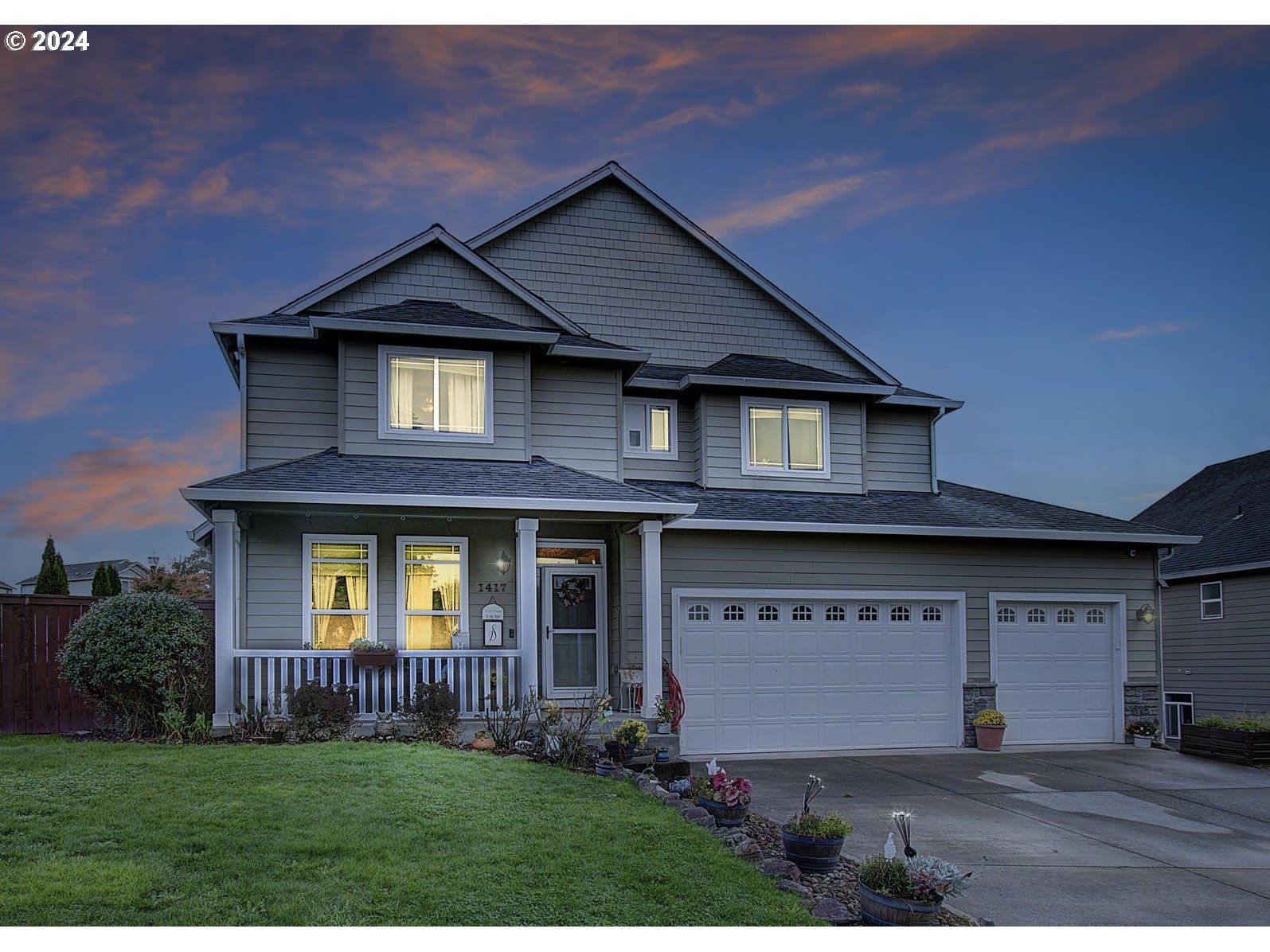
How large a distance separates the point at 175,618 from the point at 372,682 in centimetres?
216

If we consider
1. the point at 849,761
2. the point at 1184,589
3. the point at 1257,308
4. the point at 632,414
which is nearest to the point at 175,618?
the point at 632,414

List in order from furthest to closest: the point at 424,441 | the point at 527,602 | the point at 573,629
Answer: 1. the point at 573,629
2. the point at 424,441
3. the point at 527,602

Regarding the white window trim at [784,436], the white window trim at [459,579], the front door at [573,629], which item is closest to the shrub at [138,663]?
the white window trim at [459,579]

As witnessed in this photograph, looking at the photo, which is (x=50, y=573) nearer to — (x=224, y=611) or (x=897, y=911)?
(x=224, y=611)

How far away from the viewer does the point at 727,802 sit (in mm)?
7648

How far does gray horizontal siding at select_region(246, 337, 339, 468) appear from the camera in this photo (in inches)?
497

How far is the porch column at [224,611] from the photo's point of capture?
408 inches

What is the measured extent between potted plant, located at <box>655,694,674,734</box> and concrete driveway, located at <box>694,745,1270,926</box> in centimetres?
88

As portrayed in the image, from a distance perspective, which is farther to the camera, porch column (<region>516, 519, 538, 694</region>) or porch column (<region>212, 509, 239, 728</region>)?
porch column (<region>516, 519, 538, 694</region>)

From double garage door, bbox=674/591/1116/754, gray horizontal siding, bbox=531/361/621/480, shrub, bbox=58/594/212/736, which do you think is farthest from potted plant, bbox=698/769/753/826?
gray horizontal siding, bbox=531/361/621/480

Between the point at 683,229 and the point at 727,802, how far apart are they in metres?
10.2

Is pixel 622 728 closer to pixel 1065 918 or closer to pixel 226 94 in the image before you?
pixel 1065 918

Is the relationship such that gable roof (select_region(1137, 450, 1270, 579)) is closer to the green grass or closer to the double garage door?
the double garage door

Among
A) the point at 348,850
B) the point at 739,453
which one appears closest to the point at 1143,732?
the point at 739,453
